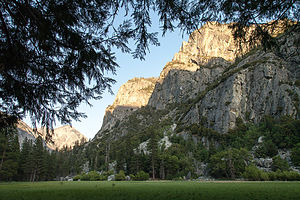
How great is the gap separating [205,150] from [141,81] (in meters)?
148

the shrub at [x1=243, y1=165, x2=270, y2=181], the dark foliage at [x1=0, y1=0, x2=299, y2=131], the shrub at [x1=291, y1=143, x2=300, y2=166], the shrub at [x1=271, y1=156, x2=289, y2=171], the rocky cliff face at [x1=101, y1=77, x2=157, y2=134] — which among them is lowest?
the shrub at [x1=243, y1=165, x2=270, y2=181]

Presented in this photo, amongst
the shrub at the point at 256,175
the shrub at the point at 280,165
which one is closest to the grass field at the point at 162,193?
the shrub at the point at 256,175

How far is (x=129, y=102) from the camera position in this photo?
170m

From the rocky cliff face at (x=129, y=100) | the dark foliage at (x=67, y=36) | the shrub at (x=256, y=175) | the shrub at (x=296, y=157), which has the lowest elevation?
the shrub at (x=256, y=175)

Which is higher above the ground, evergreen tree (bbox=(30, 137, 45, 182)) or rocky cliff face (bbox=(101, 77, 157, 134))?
rocky cliff face (bbox=(101, 77, 157, 134))

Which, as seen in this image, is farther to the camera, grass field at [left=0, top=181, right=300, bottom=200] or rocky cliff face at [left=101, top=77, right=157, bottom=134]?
rocky cliff face at [left=101, top=77, right=157, bottom=134]

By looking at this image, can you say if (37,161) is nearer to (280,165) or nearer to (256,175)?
(256,175)

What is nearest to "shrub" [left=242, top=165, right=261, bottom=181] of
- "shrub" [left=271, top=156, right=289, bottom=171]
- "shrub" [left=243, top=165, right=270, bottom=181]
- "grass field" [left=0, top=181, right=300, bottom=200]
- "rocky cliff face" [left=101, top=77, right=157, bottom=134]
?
"shrub" [left=243, top=165, right=270, bottom=181]

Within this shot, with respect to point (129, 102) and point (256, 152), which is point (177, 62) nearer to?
point (129, 102)

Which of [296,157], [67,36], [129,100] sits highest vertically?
[129,100]

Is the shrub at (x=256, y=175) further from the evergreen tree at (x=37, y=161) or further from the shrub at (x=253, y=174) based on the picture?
the evergreen tree at (x=37, y=161)

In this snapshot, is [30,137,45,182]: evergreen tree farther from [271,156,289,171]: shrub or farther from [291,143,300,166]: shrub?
[291,143,300,166]: shrub

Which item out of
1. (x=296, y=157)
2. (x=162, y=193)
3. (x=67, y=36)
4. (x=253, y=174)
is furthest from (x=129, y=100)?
(x=67, y=36)

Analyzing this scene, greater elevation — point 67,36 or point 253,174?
point 67,36
